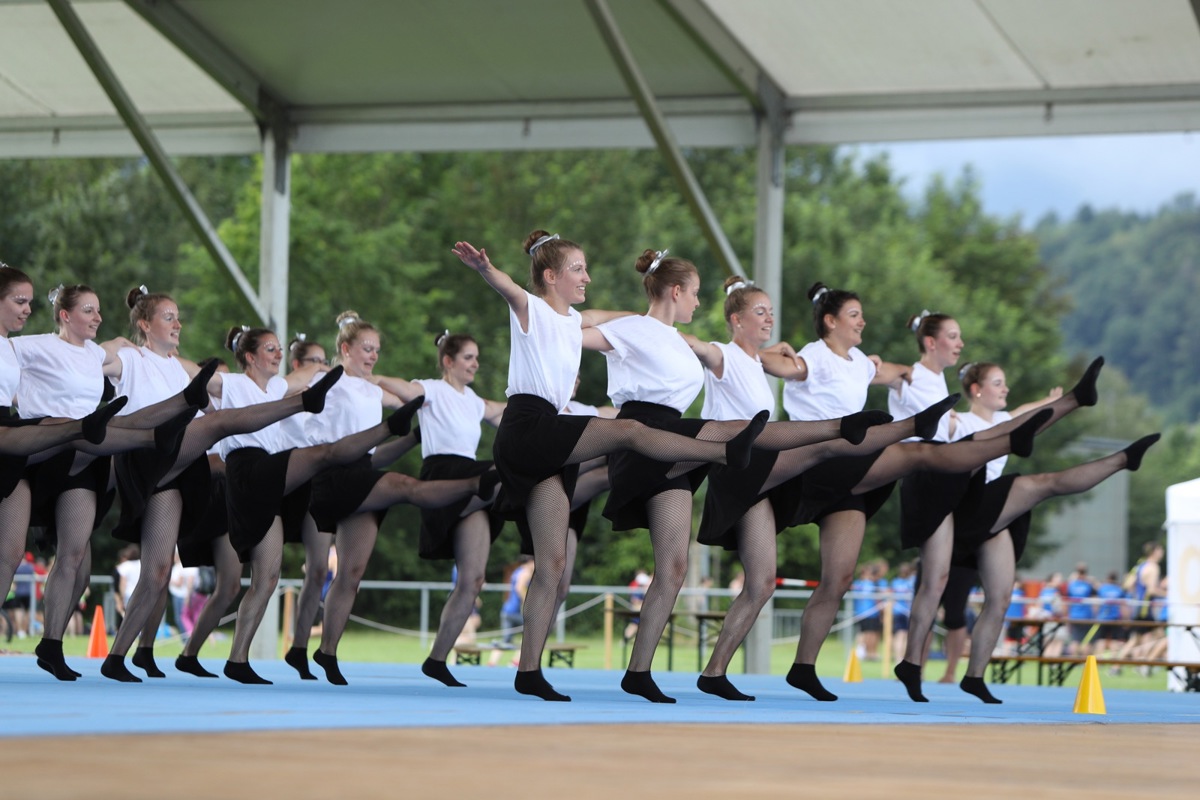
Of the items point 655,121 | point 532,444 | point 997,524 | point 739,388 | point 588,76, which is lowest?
point 997,524

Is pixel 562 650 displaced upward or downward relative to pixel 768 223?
downward

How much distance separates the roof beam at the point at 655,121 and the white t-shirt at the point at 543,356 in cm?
444

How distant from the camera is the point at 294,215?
93.8 ft

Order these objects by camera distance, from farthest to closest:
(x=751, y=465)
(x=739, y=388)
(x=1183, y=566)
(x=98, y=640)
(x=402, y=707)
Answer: (x=1183, y=566), (x=98, y=640), (x=739, y=388), (x=751, y=465), (x=402, y=707)

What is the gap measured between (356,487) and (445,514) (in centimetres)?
40

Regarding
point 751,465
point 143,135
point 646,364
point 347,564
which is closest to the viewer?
point 646,364

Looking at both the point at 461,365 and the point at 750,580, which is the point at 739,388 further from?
the point at 461,365

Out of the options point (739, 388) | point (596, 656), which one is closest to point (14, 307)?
point (739, 388)

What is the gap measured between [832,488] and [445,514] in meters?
1.73

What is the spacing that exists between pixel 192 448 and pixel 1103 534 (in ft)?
123

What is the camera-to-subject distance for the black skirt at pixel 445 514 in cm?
706

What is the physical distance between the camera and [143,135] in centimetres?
1119

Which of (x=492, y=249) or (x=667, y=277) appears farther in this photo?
(x=492, y=249)

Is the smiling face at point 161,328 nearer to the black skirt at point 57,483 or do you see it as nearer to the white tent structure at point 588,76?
the black skirt at point 57,483
